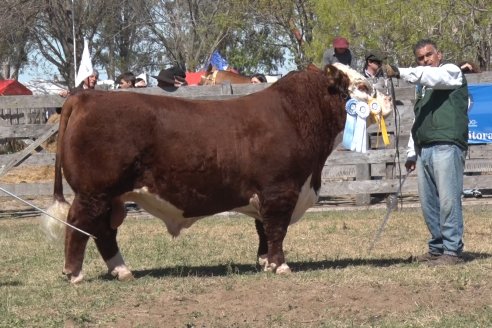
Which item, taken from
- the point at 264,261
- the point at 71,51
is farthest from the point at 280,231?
the point at 71,51

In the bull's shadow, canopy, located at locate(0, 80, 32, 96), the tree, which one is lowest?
the bull's shadow

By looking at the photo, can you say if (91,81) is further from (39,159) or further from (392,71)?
(392,71)

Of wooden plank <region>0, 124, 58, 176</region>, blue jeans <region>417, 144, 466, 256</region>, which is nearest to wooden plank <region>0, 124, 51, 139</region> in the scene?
wooden plank <region>0, 124, 58, 176</region>

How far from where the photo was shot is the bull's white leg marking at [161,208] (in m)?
8.37

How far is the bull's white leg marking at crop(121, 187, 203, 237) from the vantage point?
8367 millimetres

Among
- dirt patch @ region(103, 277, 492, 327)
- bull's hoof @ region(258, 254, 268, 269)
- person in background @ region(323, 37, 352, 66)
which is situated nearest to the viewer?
dirt patch @ region(103, 277, 492, 327)

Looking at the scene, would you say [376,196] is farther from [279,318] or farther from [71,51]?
[71,51]

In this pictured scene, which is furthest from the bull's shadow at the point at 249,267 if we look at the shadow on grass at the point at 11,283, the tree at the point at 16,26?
the tree at the point at 16,26

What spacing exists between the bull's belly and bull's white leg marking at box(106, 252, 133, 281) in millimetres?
510

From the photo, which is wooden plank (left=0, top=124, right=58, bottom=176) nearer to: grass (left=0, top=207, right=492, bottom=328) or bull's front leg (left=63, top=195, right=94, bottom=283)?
grass (left=0, top=207, right=492, bottom=328)

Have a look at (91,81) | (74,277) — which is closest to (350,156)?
(91,81)

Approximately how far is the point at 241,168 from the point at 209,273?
3.79 feet

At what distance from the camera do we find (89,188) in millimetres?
8180

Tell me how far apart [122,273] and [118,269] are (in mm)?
75
